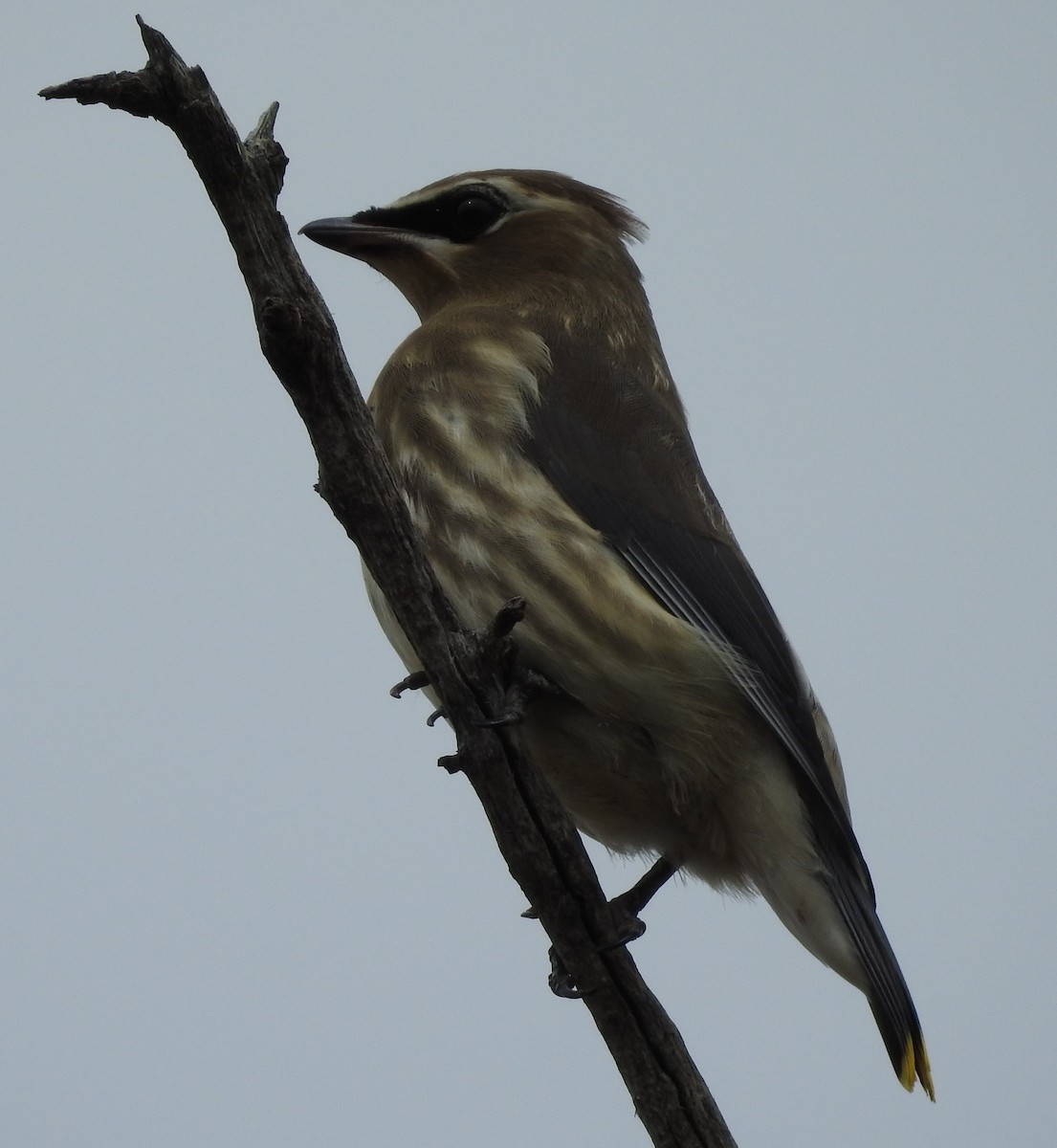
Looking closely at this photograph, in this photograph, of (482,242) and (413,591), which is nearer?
(413,591)

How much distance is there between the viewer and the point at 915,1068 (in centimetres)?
433

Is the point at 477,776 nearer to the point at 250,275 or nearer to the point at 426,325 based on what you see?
the point at 250,275

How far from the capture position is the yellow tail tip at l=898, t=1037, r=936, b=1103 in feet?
14.2

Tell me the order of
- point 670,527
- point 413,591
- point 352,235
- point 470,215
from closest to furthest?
point 413,591 < point 670,527 < point 352,235 < point 470,215

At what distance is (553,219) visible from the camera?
5.25 meters

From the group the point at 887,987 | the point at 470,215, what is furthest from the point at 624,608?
the point at 470,215

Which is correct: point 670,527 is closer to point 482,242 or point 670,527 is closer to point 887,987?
point 482,242

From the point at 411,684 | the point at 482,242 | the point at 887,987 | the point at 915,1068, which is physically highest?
the point at 482,242

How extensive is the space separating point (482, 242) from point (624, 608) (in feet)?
5.48

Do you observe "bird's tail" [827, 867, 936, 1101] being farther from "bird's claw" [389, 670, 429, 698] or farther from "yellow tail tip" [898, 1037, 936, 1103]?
"bird's claw" [389, 670, 429, 698]

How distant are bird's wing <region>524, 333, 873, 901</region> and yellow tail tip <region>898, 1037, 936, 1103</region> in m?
0.46

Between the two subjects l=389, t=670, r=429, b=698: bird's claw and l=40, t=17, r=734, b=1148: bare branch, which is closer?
l=40, t=17, r=734, b=1148: bare branch

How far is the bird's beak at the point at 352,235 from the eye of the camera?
16.1 ft

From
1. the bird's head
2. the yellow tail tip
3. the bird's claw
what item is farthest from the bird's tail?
the bird's head
